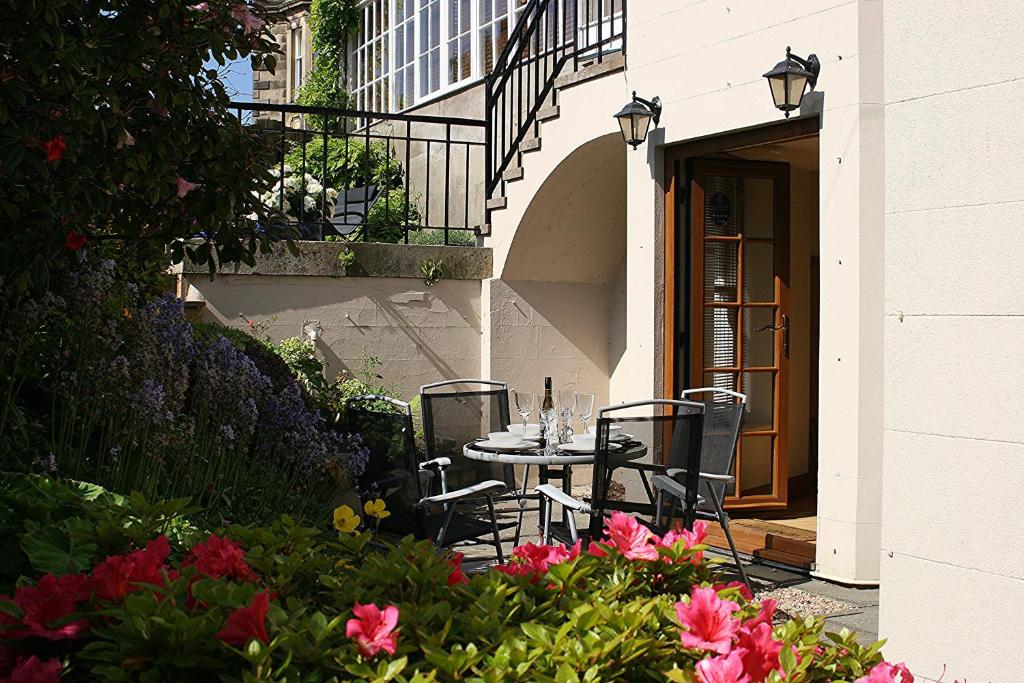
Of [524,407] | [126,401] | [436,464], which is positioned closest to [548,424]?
[524,407]

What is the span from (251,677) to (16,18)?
Result: 247 cm

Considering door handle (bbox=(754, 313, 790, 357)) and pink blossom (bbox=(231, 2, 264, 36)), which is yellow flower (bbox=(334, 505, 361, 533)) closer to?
pink blossom (bbox=(231, 2, 264, 36))

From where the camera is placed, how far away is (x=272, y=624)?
1.40 meters

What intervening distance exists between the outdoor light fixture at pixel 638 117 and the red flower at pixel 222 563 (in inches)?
210

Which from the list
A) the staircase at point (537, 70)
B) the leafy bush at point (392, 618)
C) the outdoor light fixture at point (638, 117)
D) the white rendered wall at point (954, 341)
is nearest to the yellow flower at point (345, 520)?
the leafy bush at point (392, 618)

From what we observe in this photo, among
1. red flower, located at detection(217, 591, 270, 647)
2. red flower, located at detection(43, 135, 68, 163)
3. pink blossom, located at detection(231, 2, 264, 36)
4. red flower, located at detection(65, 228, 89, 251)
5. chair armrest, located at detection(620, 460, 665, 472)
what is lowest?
chair armrest, located at detection(620, 460, 665, 472)

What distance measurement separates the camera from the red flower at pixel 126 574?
1.48m

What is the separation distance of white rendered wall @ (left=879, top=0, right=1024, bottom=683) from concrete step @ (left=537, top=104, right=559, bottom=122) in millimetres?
4597

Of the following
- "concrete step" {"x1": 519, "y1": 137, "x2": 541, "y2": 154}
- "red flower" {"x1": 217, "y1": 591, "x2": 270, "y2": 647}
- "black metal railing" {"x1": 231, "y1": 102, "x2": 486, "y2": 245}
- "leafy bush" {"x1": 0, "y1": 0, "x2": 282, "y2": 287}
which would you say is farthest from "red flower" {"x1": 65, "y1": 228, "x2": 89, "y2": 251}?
"concrete step" {"x1": 519, "y1": 137, "x2": 541, "y2": 154}

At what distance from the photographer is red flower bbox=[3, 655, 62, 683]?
134 cm

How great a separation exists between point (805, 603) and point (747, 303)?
224cm

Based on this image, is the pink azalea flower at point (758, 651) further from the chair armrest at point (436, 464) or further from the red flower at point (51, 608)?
the chair armrest at point (436, 464)

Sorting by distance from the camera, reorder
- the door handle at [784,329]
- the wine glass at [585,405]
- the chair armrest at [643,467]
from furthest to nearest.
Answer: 1. the door handle at [784,329]
2. the wine glass at [585,405]
3. the chair armrest at [643,467]

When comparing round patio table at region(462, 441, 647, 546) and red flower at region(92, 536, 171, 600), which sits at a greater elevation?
red flower at region(92, 536, 171, 600)
